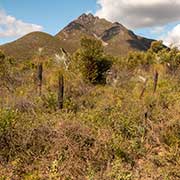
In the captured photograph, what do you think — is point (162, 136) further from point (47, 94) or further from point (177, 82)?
point (177, 82)

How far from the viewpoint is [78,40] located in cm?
4466

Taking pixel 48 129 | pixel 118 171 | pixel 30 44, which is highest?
pixel 30 44

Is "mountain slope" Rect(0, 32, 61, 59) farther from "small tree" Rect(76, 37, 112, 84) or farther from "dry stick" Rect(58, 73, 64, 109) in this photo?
"dry stick" Rect(58, 73, 64, 109)

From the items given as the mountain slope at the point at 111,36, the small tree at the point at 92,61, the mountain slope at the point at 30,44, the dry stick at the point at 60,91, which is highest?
the mountain slope at the point at 111,36

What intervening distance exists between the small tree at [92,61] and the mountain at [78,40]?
23074mm

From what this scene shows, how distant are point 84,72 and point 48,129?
420 inches

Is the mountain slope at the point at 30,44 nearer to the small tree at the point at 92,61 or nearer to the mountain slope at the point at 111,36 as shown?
the mountain slope at the point at 111,36

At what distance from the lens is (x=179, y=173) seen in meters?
6.92

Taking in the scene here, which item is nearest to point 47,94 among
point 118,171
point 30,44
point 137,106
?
point 137,106

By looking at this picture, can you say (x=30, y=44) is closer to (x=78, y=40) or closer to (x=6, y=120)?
(x=78, y=40)

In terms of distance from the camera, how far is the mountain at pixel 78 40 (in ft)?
259

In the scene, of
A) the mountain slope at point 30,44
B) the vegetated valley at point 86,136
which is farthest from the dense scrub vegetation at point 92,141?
the mountain slope at point 30,44

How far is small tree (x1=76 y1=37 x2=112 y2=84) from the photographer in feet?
61.7

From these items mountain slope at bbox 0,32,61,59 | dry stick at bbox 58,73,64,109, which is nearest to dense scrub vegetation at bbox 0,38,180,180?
dry stick at bbox 58,73,64,109
